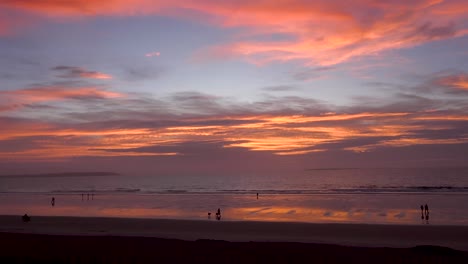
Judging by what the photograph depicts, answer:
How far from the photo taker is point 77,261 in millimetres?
11172

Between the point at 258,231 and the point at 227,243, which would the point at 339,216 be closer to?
the point at 258,231

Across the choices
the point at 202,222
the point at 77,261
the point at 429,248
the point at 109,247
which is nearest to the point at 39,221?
the point at 202,222

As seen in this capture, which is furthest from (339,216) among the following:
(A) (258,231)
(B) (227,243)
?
(B) (227,243)

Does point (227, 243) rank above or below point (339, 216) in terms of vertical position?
above

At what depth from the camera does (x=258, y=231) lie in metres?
29.3

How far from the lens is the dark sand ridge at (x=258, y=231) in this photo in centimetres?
2495

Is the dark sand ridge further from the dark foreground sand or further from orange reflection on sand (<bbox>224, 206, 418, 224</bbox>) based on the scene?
orange reflection on sand (<bbox>224, 206, 418, 224</bbox>)

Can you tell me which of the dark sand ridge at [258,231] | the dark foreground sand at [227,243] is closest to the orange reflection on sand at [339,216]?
the dark sand ridge at [258,231]

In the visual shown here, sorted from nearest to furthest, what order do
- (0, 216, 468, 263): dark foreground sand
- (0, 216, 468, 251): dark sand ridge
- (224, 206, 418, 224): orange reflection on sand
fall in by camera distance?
(0, 216, 468, 263): dark foreground sand
(0, 216, 468, 251): dark sand ridge
(224, 206, 418, 224): orange reflection on sand

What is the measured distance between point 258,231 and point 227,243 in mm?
11758

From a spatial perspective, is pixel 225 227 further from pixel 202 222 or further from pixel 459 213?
pixel 459 213

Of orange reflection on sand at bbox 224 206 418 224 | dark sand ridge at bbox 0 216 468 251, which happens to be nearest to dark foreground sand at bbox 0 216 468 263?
dark sand ridge at bbox 0 216 468 251

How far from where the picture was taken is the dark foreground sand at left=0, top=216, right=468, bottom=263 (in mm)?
13180

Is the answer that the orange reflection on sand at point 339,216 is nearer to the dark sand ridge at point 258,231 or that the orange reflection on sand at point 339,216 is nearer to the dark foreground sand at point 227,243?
the dark sand ridge at point 258,231
